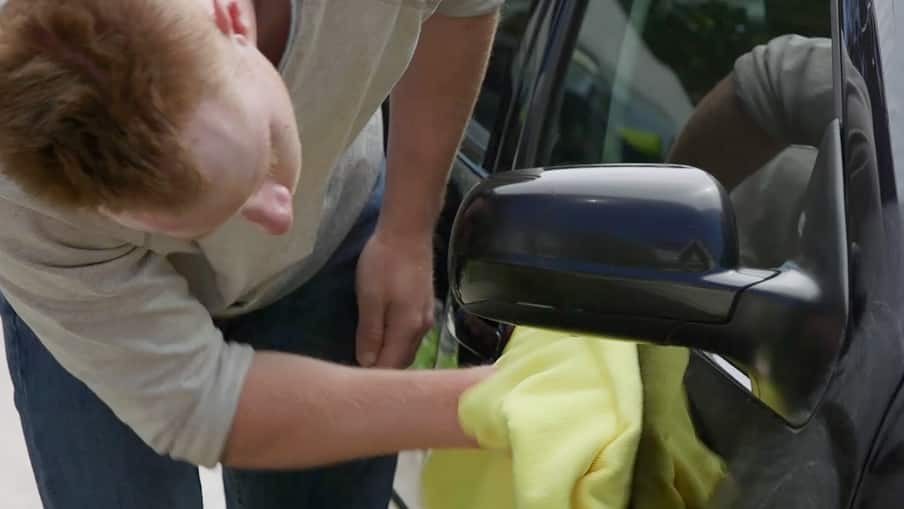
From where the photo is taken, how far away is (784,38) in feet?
3.49

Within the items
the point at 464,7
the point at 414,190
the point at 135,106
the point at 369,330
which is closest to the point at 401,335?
the point at 369,330

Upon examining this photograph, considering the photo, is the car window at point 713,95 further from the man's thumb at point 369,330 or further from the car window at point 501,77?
the man's thumb at point 369,330

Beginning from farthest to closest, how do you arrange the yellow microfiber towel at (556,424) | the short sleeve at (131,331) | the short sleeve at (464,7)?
1. the short sleeve at (464,7)
2. the short sleeve at (131,331)
3. the yellow microfiber towel at (556,424)

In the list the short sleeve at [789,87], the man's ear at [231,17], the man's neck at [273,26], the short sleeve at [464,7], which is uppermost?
the man's ear at [231,17]

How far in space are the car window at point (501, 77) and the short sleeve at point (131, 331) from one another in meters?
0.46

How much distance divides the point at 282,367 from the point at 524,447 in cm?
30

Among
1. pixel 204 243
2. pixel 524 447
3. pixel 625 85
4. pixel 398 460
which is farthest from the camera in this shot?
pixel 398 460

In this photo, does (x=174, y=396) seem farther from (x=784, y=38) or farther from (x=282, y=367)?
(x=784, y=38)

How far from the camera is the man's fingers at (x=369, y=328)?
53.6 inches

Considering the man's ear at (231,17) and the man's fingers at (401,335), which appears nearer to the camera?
the man's ear at (231,17)

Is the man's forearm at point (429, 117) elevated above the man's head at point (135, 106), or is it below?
below

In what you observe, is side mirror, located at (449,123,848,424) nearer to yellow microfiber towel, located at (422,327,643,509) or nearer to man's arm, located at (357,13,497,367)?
yellow microfiber towel, located at (422,327,643,509)

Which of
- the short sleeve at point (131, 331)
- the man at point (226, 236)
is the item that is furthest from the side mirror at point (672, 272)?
the short sleeve at point (131, 331)

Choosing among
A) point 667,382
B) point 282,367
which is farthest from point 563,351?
point 282,367
